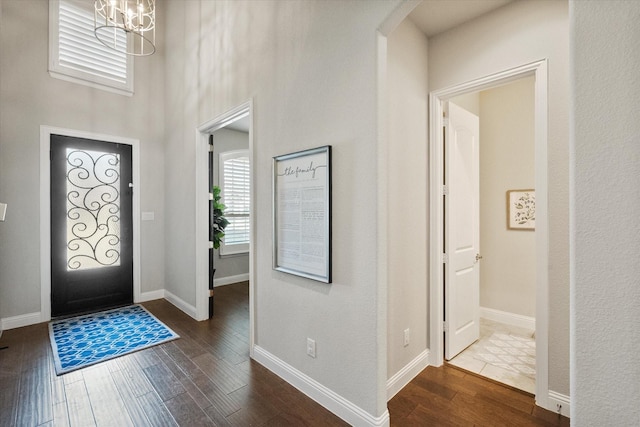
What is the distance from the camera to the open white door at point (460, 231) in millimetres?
2629

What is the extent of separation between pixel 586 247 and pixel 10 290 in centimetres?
506

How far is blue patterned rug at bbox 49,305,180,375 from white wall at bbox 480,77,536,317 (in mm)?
3783

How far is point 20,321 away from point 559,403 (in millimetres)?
5248

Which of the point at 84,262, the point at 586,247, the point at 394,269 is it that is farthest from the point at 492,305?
the point at 84,262

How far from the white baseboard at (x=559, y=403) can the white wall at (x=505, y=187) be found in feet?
5.21

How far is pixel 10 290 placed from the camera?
3314 mm

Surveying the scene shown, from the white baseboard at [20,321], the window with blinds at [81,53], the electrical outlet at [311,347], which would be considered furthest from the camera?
the window with blinds at [81,53]

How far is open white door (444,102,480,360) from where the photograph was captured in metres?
2.63

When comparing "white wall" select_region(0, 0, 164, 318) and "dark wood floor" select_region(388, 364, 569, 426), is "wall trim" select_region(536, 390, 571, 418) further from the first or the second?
"white wall" select_region(0, 0, 164, 318)

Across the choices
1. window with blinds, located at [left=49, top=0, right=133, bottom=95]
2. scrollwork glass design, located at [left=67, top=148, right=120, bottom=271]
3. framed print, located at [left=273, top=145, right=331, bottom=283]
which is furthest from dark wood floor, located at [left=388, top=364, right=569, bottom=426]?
window with blinds, located at [left=49, top=0, right=133, bottom=95]

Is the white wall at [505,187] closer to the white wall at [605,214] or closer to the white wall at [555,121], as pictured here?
the white wall at [555,121]

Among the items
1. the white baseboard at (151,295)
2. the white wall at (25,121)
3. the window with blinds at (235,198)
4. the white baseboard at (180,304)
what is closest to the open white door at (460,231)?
the white baseboard at (180,304)

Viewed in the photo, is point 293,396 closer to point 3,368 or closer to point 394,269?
point 394,269

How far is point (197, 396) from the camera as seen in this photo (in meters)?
2.11
